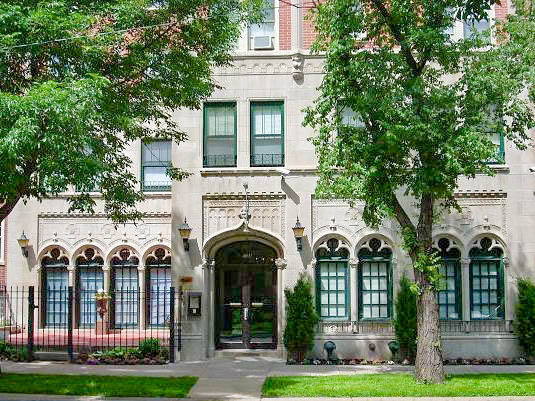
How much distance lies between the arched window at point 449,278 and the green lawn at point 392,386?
3.69 m

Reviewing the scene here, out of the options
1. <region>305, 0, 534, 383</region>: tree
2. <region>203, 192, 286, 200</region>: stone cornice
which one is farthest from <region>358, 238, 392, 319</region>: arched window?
<region>305, 0, 534, 383</region>: tree

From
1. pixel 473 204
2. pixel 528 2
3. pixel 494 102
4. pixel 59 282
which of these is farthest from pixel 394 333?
pixel 59 282

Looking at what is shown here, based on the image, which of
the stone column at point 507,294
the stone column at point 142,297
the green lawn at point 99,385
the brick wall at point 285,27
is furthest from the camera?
the stone column at point 142,297

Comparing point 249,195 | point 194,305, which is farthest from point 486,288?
point 194,305

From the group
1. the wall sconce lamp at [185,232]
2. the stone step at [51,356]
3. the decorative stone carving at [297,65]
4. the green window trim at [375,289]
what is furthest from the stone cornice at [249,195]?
the stone step at [51,356]

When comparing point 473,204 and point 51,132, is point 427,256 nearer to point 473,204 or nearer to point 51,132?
point 473,204

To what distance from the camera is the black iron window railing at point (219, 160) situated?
19219 mm

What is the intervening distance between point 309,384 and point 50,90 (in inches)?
298

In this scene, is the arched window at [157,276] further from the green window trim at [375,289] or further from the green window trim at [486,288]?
the green window trim at [486,288]

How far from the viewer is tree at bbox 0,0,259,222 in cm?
1174

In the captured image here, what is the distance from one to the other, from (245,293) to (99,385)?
5.93 m

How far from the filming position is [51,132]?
38.8ft

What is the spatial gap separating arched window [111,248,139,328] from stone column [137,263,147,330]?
0.15 metres

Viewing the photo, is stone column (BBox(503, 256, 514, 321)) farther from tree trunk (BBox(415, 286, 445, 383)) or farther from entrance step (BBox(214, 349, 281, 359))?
entrance step (BBox(214, 349, 281, 359))
